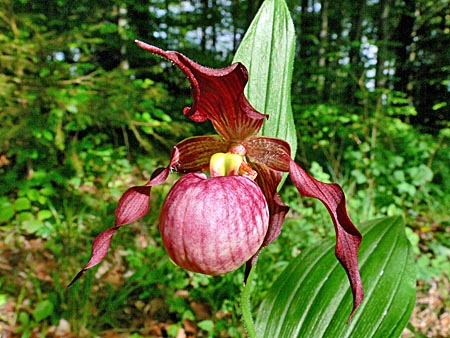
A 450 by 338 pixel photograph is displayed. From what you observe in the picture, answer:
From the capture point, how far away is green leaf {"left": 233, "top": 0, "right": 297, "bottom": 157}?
711mm

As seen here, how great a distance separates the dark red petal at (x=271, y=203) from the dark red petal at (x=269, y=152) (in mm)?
16

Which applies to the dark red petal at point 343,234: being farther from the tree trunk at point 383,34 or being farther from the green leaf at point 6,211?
the tree trunk at point 383,34

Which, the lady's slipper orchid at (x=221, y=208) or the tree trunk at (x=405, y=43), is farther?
the tree trunk at (x=405, y=43)

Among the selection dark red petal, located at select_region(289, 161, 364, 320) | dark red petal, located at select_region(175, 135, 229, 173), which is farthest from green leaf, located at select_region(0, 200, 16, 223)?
dark red petal, located at select_region(289, 161, 364, 320)

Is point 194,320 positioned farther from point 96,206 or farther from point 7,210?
point 7,210

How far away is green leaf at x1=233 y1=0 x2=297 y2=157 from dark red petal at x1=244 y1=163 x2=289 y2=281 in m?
0.07

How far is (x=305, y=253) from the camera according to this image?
101 centimetres

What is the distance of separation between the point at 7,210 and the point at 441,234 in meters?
2.74

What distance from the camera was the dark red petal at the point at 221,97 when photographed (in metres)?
0.51

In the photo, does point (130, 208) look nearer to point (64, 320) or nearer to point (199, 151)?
point (199, 151)

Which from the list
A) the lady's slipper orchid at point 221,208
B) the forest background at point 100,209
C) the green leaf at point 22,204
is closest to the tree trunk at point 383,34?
the forest background at point 100,209

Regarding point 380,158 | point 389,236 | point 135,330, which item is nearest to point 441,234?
point 380,158

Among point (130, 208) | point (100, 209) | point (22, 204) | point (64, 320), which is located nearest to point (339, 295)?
point (130, 208)

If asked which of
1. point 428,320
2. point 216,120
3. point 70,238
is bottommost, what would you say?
point 428,320
